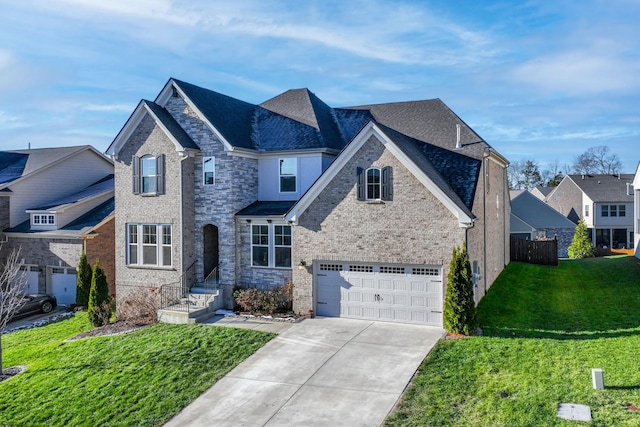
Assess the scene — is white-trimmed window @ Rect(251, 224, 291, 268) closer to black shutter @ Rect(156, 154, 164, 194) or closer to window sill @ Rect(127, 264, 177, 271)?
window sill @ Rect(127, 264, 177, 271)

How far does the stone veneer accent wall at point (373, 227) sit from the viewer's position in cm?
1664

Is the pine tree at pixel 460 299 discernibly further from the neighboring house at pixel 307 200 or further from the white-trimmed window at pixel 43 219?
the white-trimmed window at pixel 43 219

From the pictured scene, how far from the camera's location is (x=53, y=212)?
89.4 feet

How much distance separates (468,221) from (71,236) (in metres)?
19.9

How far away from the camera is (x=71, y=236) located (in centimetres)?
2594

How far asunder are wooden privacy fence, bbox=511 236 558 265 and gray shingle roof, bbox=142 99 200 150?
21.5 meters

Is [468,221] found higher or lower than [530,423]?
higher

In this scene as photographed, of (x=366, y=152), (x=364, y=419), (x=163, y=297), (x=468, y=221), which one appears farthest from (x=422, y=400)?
(x=163, y=297)

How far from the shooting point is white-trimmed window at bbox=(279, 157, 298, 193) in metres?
21.6

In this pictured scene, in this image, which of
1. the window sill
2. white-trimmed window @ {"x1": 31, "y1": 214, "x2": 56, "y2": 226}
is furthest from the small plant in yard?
white-trimmed window @ {"x1": 31, "y1": 214, "x2": 56, "y2": 226}

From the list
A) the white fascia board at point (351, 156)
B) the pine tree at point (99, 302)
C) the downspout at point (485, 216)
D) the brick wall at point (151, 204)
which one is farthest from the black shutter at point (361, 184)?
the pine tree at point (99, 302)

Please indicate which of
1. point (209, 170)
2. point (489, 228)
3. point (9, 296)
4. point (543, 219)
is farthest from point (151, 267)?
point (543, 219)

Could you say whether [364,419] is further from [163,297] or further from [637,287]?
[637,287]

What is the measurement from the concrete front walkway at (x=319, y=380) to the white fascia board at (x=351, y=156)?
392 cm
